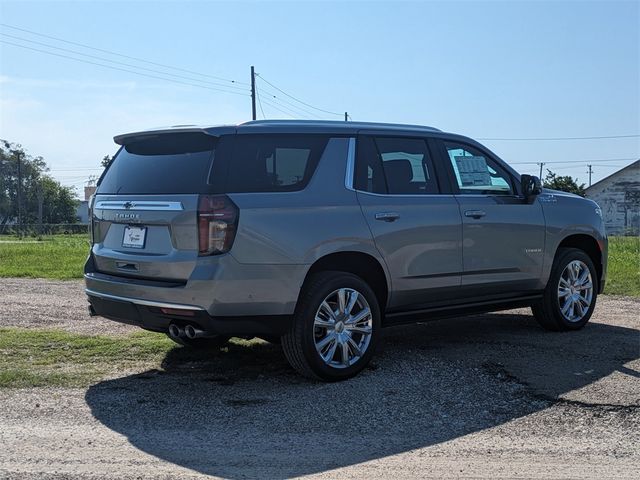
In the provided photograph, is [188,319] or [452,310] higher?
[188,319]

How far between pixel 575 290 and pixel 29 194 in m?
92.6

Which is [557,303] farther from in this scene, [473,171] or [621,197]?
[621,197]

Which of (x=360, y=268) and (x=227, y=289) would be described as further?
(x=360, y=268)

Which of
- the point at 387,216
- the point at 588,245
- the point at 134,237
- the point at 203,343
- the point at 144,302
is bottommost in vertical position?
the point at 203,343

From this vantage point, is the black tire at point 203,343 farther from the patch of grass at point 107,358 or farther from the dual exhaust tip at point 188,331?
the dual exhaust tip at point 188,331

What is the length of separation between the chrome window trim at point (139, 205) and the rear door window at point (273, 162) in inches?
16.4

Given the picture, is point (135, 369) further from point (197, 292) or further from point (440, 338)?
point (440, 338)

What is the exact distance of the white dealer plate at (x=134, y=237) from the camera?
5.71 meters

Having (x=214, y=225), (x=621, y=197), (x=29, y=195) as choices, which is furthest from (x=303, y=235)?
(x=29, y=195)

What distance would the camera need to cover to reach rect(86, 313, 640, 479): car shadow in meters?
4.50

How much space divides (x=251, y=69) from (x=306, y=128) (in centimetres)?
3805

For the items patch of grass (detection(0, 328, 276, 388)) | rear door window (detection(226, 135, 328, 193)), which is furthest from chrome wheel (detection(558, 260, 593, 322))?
rear door window (detection(226, 135, 328, 193))

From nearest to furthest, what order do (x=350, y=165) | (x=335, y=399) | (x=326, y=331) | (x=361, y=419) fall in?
(x=361, y=419), (x=335, y=399), (x=326, y=331), (x=350, y=165)

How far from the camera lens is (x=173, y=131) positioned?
577 centimetres
